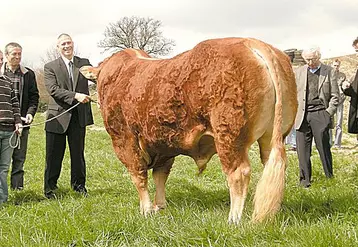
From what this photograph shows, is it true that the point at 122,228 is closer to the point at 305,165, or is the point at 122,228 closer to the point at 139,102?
the point at 139,102

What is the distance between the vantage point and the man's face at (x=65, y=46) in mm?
6809

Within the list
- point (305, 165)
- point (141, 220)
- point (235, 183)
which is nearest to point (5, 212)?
point (141, 220)

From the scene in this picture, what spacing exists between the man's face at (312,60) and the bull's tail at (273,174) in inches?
117

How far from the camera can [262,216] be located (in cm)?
401

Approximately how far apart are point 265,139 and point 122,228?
1.54 meters

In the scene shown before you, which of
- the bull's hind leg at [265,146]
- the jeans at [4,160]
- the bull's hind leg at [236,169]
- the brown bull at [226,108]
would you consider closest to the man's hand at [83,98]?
the jeans at [4,160]

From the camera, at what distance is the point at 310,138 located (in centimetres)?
721

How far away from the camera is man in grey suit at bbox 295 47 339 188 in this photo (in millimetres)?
6957

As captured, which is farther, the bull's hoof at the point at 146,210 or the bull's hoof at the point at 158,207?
the bull's hoof at the point at 158,207

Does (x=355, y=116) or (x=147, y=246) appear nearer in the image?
(x=147, y=246)

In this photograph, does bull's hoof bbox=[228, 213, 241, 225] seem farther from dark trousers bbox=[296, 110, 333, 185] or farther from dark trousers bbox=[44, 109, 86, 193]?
dark trousers bbox=[44, 109, 86, 193]

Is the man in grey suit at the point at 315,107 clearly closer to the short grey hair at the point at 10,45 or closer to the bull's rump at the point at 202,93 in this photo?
the bull's rump at the point at 202,93

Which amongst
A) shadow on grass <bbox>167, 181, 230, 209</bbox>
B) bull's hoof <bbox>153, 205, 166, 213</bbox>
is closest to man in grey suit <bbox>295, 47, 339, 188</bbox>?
shadow on grass <bbox>167, 181, 230, 209</bbox>

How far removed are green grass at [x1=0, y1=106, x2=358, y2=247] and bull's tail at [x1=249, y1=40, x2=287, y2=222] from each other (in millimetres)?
128
